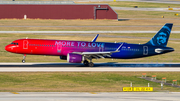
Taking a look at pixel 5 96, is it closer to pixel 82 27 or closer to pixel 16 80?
pixel 16 80

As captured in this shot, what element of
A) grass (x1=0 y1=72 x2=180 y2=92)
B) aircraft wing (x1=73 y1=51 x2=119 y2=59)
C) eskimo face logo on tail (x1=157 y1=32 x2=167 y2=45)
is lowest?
grass (x1=0 y1=72 x2=180 y2=92)

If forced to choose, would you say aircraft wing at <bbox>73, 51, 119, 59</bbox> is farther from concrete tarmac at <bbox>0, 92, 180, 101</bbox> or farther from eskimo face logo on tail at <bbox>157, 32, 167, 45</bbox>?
concrete tarmac at <bbox>0, 92, 180, 101</bbox>

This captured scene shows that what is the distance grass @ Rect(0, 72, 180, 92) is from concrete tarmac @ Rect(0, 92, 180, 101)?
2.12 m

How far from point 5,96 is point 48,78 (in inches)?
447

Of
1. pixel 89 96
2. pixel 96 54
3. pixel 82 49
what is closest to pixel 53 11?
pixel 82 49

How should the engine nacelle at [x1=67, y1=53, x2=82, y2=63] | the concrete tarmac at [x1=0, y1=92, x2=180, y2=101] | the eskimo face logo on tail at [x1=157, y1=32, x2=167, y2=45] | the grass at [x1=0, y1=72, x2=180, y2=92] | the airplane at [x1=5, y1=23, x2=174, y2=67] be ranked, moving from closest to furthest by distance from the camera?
the concrete tarmac at [x1=0, y1=92, x2=180, y2=101], the grass at [x1=0, y1=72, x2=180, y2=92], the engine nacelle at [x1=67, y1=53, x2=82, y2=63], the airplane at [x1=5, y1=23, x2=174, y2=67], the eskimo face logo on tail at [x1=157, y1=32, x2=167, y2=45]

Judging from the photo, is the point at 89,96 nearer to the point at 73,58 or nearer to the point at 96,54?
the point at 73,58

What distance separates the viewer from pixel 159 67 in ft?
175

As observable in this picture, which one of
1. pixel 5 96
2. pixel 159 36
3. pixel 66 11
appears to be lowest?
pixel 5 96

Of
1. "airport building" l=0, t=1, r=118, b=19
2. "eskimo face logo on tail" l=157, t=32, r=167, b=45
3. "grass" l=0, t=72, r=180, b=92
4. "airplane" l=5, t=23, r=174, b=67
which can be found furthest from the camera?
"airport building" l=0, t=1, r=118, b=19

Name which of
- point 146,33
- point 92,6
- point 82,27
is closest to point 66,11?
point 92,6

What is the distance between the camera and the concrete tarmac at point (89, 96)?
30969 millimetres

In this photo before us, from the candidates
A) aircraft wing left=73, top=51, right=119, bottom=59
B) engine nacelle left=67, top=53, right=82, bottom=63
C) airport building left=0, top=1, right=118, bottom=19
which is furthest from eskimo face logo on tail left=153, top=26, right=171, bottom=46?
A: airport building left=0, top=1, right=118, bottom=19

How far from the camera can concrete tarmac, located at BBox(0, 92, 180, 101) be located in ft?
102
